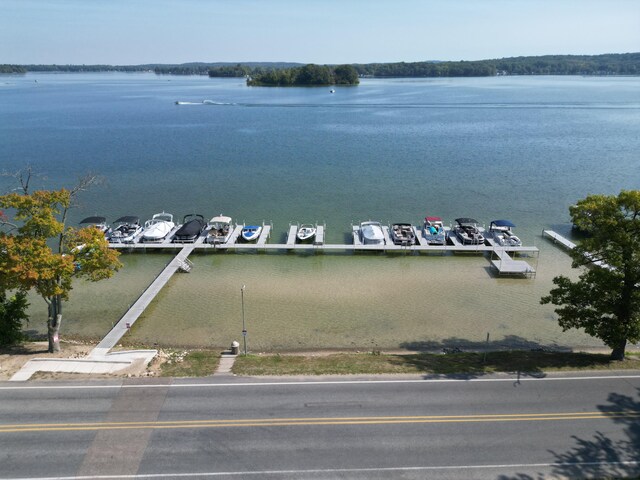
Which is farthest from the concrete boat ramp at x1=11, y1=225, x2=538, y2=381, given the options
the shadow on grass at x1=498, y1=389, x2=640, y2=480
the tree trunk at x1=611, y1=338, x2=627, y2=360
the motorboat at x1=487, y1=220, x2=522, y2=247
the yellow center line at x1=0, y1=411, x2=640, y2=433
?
the shadow on grass at x1=498, y1=389, x2=640, y2=480

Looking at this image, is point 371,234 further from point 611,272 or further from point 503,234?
point 611,272

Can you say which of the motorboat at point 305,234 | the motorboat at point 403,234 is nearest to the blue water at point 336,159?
the motorboat at point 305,234

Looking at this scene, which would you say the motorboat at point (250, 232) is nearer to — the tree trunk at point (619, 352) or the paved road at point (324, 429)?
the paved road at point (324, 429)

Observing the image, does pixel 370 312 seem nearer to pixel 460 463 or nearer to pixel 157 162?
pixel 460 463

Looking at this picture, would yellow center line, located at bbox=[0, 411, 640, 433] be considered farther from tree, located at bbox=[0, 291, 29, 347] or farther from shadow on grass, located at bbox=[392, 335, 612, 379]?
tree, located at bbox=[0, 291, 29, 347]

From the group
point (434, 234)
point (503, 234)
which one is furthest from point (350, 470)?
point (503, 234)

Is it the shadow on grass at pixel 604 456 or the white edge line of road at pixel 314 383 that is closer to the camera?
the shadow on grass at pixel 604 456
